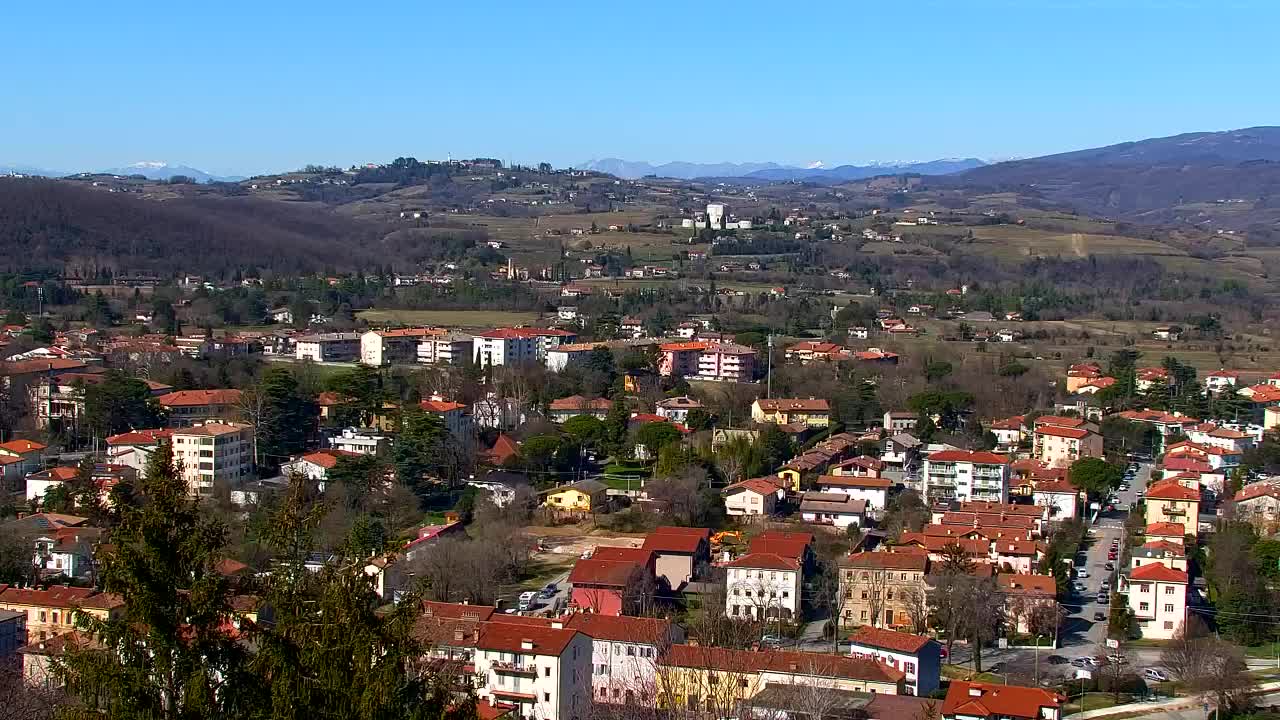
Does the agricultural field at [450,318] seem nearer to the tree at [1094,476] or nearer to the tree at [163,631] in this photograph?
the tree at [1094,476]

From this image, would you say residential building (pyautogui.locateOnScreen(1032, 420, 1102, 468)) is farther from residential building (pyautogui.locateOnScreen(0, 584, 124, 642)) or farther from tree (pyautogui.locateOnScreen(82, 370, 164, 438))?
residential building (pyautogui.locateOnScreen(0, 584, 124, 642))

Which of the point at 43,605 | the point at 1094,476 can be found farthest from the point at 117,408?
the point at 1094,476

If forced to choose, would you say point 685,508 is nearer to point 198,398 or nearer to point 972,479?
point 972,479

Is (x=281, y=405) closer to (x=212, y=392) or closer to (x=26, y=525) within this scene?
(x=212, y=392)

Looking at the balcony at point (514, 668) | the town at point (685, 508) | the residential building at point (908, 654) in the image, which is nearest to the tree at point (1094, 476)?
the town at point (685, 508)

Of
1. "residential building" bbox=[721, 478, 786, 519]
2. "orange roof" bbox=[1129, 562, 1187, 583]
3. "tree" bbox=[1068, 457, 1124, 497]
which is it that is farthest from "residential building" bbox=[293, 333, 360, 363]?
"orange roof" bbox=[1129, 562, 1187, 583]

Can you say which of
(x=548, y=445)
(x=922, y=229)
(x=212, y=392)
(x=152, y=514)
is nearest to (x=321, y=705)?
(x=152, y=514)
